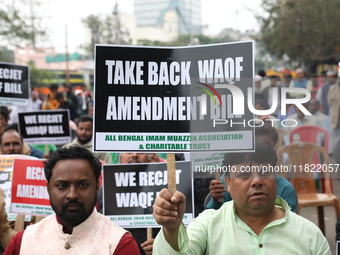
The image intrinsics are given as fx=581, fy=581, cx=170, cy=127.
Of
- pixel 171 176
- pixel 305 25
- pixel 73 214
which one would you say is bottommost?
pixel 73 214

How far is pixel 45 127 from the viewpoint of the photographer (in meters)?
7.89

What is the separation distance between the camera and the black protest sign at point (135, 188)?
446cm

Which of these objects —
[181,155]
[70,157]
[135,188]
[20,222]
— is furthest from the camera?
[181,155]

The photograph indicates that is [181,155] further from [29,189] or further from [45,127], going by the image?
[29,189]

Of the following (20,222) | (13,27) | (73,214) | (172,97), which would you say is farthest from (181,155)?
(13,27)

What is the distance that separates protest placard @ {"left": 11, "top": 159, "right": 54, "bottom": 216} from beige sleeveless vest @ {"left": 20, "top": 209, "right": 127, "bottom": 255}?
1.89 metres

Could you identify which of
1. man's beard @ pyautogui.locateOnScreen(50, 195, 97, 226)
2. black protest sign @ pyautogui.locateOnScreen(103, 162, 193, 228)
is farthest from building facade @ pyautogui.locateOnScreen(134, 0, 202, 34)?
man's beard @ pyautogui.locateOnScreen(50, 195, 97, 226)

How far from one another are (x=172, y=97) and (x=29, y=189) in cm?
224

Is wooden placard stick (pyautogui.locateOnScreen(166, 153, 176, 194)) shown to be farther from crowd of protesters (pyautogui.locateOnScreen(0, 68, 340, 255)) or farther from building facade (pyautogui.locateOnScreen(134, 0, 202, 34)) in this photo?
building facade (pyautogui.locateOnScreen(134, 0, 202, 34))

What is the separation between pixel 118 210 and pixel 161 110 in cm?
181

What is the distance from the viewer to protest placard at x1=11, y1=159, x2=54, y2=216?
4.60 metres

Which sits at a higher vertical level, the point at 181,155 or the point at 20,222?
the point at 181,155

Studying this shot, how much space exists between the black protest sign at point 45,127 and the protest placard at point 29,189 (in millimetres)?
3093

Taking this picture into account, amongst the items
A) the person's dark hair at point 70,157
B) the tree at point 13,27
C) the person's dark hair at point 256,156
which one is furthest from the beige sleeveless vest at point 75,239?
the tree at point 13,27
